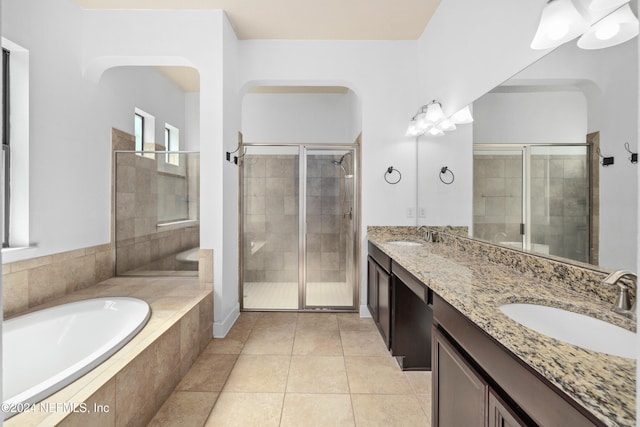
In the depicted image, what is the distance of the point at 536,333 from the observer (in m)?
1.02

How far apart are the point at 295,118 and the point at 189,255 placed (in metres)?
2.31

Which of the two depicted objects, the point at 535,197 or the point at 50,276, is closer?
the point at 535,197

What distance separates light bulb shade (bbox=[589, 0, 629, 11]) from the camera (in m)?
1.26

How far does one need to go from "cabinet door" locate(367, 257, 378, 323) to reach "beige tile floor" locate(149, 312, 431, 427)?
0.70ft

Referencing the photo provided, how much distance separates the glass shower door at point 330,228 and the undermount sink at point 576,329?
2.25 meters

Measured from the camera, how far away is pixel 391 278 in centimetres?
244

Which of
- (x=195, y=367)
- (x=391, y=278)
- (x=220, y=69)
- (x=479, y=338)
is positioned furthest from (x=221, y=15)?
(x=479, y=338)

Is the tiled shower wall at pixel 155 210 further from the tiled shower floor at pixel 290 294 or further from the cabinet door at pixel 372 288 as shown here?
the cabinet door at pixel 372 288

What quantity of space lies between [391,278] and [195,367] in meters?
1.50

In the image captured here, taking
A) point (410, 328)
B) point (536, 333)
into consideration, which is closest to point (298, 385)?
point (410, 328)

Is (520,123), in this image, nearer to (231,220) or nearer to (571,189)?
(571,189)

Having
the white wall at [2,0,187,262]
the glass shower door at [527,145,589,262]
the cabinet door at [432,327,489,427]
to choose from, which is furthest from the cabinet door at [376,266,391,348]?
the white wall at [2,0,187,262]

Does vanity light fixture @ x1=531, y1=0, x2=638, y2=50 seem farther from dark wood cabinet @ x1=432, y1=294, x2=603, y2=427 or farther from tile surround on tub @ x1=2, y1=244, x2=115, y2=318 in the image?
tile surround on tub @ x1=2, y1=244, x2=115, y2=318

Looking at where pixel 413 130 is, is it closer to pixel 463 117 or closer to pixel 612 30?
pixel 463 117
